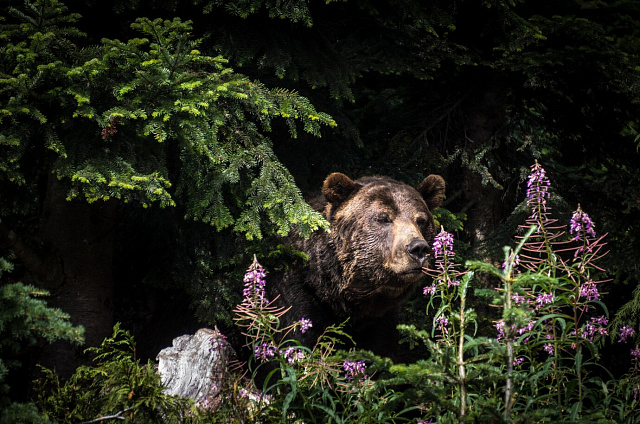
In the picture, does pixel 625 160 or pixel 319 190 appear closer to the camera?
pixel 319 190

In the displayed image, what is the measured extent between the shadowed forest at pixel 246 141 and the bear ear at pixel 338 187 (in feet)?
1.73

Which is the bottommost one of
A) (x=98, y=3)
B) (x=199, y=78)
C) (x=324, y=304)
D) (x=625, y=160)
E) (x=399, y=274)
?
(x=324, y=304)

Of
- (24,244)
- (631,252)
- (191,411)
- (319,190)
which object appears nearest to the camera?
(191,411)

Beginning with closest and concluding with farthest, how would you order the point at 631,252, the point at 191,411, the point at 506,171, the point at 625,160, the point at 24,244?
the point at 191,411
the point at 24,244
the point at 631,252
the point at 625,160
the point at 506,171

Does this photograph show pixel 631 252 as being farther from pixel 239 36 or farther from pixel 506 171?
pixel 239 36

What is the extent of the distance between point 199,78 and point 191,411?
2258mm

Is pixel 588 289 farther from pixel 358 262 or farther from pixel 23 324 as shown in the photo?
pixel 23 324

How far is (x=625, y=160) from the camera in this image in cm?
671

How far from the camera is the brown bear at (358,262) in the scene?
5199 mm

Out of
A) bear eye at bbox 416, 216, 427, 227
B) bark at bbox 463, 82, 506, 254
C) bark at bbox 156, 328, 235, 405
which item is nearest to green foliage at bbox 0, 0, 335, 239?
bark at bbox 156, 328, 235, 405

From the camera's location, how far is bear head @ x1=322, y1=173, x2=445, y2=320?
16.9 feet

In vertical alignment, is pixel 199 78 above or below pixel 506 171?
above

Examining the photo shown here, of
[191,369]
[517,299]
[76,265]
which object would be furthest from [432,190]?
[76,265]

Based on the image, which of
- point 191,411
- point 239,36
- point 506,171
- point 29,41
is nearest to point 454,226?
point 506,171
